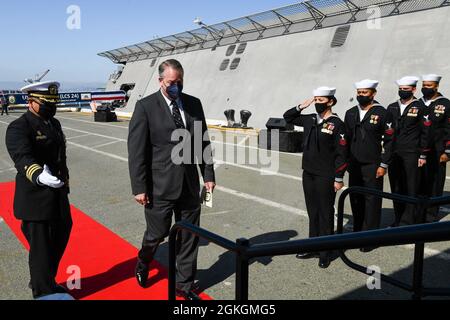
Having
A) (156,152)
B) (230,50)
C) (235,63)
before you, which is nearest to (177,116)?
(156,152)

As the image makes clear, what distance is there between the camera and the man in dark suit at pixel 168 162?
3.32 meters

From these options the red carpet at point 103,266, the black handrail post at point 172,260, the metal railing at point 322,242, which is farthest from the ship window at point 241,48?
the black handrail post at point 172,260

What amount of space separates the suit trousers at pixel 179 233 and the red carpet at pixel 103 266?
0.30 m

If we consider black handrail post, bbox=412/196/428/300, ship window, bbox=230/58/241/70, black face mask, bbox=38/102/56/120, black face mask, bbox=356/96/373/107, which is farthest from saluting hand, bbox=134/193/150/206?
ship window, bbox=230/58/241/70

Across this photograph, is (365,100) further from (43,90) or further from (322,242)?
(43,90)

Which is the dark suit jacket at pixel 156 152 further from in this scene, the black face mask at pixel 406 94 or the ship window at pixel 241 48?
the ship window at pixel 241 48

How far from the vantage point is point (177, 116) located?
3.40m

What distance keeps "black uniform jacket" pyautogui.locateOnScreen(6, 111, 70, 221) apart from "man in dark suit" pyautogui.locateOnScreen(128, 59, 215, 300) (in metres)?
0.65

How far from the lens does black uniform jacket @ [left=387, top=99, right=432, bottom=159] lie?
16.8ft

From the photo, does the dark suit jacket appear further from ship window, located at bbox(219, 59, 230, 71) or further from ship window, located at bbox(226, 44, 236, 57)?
ship window, located at bbox(226, 44, 236, 57)

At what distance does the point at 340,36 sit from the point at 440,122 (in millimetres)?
12459

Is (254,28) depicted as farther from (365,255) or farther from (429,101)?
(365,255)

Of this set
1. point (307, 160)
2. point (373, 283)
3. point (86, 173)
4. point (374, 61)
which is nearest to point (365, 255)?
point (373, 283)

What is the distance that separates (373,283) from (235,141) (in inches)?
424
